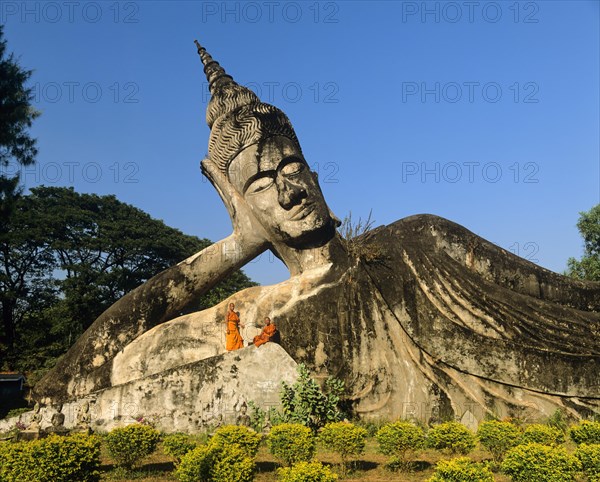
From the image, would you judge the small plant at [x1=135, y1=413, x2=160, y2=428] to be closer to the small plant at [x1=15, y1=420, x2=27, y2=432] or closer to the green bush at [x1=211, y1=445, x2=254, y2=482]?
the small plant at [x1=15, y1=420, x2=27, y2=432]

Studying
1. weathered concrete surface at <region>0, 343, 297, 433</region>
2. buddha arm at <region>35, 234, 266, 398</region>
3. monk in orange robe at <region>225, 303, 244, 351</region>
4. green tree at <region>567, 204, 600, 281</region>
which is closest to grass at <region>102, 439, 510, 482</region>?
weathered concrete surface at <region>0, 343, 297, 433</region>

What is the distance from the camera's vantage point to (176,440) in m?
6.74

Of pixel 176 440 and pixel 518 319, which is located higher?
pixel 518 319

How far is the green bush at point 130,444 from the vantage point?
21.7 feet

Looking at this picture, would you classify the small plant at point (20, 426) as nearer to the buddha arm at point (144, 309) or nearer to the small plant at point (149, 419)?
the small plant at point (149, 419)

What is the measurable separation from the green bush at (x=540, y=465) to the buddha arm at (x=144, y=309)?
6.73 meters

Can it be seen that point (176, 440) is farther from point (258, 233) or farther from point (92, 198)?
point (92, 198)

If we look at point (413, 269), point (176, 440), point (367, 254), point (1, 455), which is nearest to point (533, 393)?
point (413, 269)

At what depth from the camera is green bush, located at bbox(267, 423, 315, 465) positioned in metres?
6.44

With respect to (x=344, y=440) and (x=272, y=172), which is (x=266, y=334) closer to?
(x=272, y=172)

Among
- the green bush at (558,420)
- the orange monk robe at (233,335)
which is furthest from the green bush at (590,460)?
the orange monk robe at (233,335)

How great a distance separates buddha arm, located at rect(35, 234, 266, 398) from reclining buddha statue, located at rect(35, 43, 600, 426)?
0.07 ft

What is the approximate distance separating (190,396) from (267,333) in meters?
1.60

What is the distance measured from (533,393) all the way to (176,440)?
212 inches
